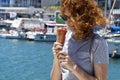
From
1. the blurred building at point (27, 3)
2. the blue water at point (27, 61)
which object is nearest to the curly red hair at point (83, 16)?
the blue water at point (27, 61)

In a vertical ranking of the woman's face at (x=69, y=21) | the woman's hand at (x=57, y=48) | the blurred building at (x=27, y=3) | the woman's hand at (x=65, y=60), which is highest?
the woman's face at (x=69, y=21)

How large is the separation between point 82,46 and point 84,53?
0.03 m

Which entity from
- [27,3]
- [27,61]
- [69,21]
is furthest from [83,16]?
[27,3]

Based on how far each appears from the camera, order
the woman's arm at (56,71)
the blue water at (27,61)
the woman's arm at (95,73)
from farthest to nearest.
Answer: the blue water at (27,61) < the woman's arm at (56,71) < the woman's arm at (95,73)

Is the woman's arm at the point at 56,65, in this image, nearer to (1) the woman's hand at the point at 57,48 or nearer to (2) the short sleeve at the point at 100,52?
(1) the woman's hand at the point at 57,48

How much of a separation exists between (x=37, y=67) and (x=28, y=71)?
52.9 inches

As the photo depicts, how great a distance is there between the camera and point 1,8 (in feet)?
151

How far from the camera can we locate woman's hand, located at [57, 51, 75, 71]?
4.83ft

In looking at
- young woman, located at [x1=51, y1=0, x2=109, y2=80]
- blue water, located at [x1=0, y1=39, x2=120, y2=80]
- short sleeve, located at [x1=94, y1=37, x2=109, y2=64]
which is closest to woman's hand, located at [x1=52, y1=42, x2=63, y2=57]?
young woman, located at [x1=51, y1=0, x2=109, y2=80]

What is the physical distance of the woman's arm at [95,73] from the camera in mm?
1469

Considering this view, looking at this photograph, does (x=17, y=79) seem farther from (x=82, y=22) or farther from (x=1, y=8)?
(x=1, y=8)

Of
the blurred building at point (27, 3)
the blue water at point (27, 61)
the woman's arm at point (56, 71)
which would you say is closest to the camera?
the woman's arm at point (56, 71)

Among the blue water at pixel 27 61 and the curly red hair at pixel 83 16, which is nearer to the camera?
the curly red hair at pixel 83 16

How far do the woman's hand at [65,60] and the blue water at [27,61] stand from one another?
1298cm
